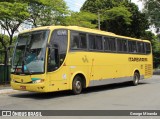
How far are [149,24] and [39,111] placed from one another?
38460 mm

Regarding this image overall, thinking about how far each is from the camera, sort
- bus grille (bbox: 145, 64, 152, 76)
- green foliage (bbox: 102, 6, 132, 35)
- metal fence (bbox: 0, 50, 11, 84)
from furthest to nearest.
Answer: green foliage (bbox: 102, 6, 132, 35) < bus grille (bbox: 145, 64, 152, 76) < metal fence (bbox: 0, 50, 11, 84)

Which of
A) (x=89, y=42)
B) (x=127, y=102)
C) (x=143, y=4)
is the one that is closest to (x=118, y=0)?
(x=143, y=4)

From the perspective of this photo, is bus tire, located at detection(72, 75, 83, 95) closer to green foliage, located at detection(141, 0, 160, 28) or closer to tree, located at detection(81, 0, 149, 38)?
tree, located at detection(81, 0, 149, 38)

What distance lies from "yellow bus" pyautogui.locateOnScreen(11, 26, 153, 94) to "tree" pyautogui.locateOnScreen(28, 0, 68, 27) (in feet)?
20.0

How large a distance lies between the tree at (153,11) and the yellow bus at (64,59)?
2624 cm

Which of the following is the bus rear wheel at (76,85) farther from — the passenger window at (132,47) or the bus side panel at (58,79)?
the passenger window at (132,47)

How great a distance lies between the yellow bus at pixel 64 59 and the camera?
50.1ft

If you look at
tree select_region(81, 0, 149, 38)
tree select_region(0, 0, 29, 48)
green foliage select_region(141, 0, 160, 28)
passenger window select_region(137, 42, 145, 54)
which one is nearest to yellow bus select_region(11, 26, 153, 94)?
passenger window select_region(137, 42, 145, 54)

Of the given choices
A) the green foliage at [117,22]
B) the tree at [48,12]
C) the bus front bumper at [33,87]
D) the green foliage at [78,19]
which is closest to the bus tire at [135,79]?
the green foliage at [78,19]

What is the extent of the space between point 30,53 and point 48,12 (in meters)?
9.97

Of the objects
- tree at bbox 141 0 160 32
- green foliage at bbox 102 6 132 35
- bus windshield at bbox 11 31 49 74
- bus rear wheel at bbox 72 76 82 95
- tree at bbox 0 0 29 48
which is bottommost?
bus rear wheel at bbox 72 76 82 95

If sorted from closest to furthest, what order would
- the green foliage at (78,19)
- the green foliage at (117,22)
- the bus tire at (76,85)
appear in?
1. the bus tire at (76,85)
2. the green foliage at (78,19)
3. the green foliage at (117,22)

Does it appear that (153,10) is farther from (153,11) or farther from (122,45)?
(122,45)

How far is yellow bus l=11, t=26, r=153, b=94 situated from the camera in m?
15.3
